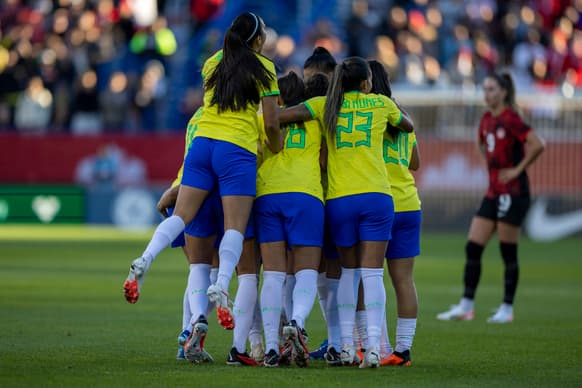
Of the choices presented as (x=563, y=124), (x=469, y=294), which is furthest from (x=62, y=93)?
(x=469, y=294)

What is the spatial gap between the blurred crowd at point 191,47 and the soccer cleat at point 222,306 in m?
21.6

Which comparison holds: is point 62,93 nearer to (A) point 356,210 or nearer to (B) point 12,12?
(B) point 12,12

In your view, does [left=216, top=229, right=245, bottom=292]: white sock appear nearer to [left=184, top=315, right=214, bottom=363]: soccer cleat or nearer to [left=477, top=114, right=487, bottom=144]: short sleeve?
[left=184, top=315, right=214, bottom=363]: soccer cleat

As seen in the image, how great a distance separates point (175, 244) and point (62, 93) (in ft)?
70.5

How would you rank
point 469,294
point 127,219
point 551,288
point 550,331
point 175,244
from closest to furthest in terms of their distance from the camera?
point 175,244
point 550,331
point 469,294
point 551,288
point 127,219

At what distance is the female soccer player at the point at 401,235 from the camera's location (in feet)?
30.2

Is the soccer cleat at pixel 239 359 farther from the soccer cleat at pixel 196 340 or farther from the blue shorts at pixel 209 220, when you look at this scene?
the blue shorts at pixel 209 220

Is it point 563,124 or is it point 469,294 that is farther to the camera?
point 563,124

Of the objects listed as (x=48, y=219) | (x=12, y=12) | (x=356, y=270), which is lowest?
(x=48, y=219)

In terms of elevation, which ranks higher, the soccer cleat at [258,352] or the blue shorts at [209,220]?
the blue shorts at [209,220]

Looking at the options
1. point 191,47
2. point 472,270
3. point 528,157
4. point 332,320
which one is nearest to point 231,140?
point 332,320

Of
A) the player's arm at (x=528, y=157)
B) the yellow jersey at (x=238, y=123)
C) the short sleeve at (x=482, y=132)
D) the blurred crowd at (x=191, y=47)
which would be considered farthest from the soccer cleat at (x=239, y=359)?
the blurred crowd at (x=191, y=47)

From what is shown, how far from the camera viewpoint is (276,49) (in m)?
30.1

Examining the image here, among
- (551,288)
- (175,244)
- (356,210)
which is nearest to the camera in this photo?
(356,210)
